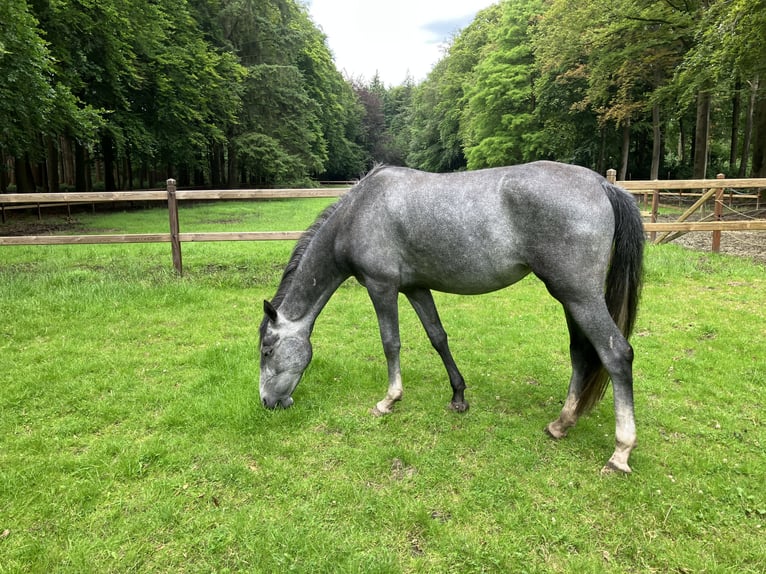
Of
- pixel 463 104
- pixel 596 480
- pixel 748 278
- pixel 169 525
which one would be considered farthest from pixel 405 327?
pixel 463 104

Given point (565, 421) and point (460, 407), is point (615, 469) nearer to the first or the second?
point (565, 421)

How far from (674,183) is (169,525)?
8.82 meters

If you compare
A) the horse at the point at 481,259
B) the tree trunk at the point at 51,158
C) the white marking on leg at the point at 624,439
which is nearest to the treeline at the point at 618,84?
the horse at the point at 481,259

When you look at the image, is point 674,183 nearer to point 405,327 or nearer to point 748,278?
point 748,278

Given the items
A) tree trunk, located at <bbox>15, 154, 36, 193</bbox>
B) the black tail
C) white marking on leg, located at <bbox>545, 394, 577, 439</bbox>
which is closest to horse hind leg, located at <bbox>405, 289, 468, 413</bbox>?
white marking on leg, located at <bbox>545, 394, 577, 439</bbox>

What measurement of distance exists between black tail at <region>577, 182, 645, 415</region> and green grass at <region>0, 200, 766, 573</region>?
50cm

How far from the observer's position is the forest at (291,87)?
12.4m

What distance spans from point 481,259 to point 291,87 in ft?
94.6

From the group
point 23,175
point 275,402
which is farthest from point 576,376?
point 23,175

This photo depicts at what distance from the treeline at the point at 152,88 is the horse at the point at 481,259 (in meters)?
9.87

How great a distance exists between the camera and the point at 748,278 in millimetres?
6730

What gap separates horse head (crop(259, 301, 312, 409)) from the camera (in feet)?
10.9

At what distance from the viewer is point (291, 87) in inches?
1109

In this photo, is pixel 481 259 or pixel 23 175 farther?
pixel 23 175
